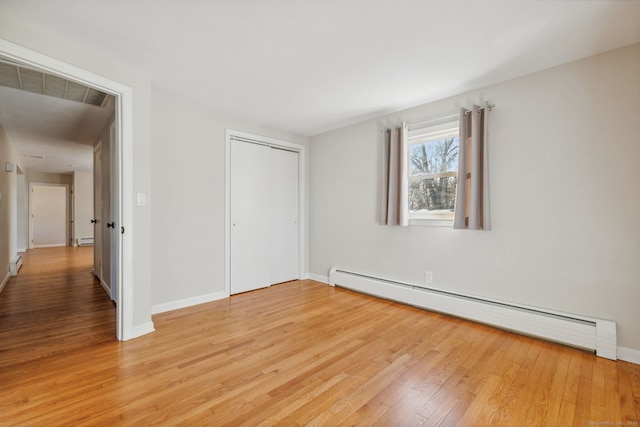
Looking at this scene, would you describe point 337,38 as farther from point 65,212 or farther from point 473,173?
point 65,212

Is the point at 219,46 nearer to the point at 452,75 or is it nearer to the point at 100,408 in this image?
the point at 452,75

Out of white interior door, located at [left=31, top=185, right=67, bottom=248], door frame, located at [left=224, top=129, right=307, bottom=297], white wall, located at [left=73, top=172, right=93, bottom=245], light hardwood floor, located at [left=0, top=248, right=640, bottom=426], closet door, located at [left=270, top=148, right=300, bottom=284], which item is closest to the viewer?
light hardwood floor, located at [left=0, top=248, right=640, bottom=426]

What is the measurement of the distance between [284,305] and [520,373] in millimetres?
2331

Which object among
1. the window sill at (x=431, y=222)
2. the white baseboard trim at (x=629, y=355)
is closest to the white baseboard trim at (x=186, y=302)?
the window sill at (x=431, y=222)

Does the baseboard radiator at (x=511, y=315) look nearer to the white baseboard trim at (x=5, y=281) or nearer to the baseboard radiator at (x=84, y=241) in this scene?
the white baseboard trim at (x=5, y=281)

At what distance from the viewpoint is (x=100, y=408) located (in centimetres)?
156

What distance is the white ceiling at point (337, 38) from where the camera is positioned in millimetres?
1774

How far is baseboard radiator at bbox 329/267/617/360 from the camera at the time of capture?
217cm

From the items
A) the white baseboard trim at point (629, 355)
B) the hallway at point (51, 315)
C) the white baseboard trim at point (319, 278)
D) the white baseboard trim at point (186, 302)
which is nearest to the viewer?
the white baseboard trim at point (629, 355)

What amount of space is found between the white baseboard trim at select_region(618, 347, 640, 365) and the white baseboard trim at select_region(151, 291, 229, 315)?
12.7 feet

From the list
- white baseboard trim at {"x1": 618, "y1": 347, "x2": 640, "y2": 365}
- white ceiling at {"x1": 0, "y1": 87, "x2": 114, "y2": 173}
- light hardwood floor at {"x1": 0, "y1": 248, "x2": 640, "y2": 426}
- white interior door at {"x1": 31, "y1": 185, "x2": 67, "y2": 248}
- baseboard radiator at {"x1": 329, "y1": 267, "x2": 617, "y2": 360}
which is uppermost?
white ceiling at {"x1": 0, "y1": 87, "x2": 114, "y2": 173}

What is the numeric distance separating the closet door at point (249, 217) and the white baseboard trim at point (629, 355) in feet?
12.3

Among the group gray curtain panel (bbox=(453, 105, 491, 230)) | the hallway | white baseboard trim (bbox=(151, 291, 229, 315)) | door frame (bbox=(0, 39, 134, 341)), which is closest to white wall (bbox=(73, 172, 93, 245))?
the hallway

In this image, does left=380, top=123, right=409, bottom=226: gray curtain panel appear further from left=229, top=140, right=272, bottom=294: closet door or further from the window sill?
left=229, top=140, right=272, bottom=294: closet door
